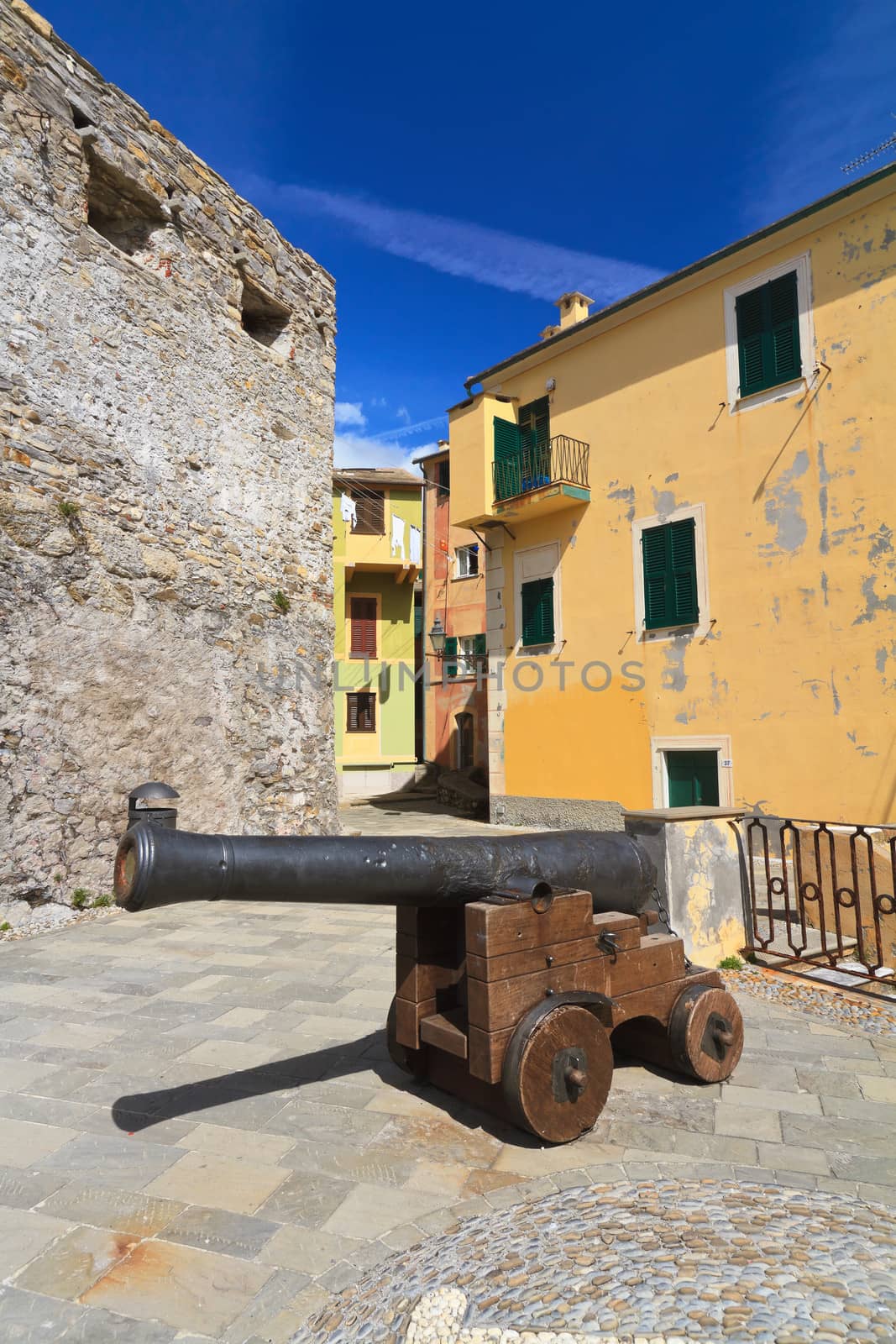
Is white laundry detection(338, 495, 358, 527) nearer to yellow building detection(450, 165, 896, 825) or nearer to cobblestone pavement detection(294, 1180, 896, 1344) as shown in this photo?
yellow building detection(450, 165, 896, 825)

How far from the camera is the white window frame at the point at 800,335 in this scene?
10430mm

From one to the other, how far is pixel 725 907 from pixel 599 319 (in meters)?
10.7

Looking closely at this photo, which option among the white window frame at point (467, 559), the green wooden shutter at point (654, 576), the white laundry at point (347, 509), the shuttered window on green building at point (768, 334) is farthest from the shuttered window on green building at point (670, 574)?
the white laundry at point (347, 509)

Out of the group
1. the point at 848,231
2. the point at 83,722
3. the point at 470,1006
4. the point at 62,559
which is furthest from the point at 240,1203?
the point at 848,231

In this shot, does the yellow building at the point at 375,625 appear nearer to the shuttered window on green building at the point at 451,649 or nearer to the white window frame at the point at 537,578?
the shuttered window on green building at the point at 451,649

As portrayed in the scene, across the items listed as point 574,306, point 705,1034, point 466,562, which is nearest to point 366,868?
point 705,1034

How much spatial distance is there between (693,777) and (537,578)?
458 centimetres

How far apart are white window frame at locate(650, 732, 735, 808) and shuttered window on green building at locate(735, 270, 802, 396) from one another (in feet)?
16.4

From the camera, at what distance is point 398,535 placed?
2373 cm

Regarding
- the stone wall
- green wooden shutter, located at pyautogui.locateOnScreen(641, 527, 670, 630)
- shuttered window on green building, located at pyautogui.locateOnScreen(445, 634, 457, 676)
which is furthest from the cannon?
shuttered window on green building, located at pyautogui.locateOnScreen(445, 634, 457, 676)

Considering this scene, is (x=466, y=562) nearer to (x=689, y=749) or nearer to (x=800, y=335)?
(x=689, y=749)

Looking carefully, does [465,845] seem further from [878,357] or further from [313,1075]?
[878,357]

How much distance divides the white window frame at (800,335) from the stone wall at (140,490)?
5969 mm

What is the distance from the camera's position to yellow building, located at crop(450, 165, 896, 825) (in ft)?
32.1
